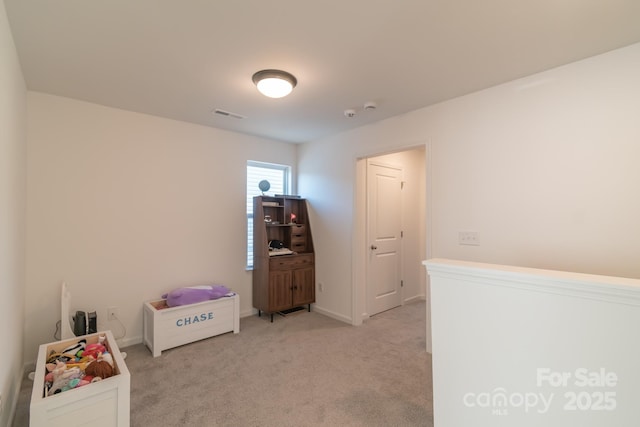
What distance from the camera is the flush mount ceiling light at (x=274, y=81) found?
7.34ft

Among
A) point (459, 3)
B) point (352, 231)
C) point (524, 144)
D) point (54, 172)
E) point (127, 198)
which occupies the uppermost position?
point (459, 3)

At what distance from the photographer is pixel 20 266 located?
226 cm

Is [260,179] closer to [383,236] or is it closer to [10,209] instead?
[383,236]

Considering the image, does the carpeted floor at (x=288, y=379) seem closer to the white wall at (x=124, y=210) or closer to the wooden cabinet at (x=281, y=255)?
the wooden cabinet at (x=281, y=255)

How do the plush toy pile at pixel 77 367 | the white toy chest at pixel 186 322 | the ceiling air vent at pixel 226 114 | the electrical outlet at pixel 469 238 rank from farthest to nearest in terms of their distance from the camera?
1. the ceiling air vent at pixel 226 114
2. the white toy chest at pixel 186 322
3. the electrical outlet at pixel 469 238
4. the plush toy pile at pixel 77 367

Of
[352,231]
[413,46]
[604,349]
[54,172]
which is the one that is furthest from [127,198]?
[604,349]

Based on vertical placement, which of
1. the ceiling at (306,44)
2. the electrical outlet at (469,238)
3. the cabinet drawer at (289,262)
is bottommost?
the cabinet drawer at (289,262)

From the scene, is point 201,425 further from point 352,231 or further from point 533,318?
point 352,231

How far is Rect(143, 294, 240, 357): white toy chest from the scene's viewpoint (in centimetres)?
282

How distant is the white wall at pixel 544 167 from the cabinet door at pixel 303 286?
1.87 metres

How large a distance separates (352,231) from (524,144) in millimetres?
2014

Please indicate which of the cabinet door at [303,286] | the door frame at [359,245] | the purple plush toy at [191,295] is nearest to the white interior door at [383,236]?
the door frame at [359,245]

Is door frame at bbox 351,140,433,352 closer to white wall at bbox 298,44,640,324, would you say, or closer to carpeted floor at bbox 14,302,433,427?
carpeted floor at bbox 14,302,433,427

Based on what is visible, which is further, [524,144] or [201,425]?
[524,144]
